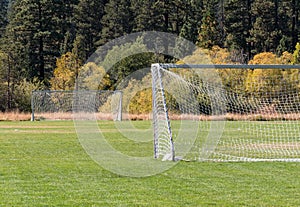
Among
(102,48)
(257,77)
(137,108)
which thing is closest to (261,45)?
(102,48)

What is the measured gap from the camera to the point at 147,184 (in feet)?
41.2

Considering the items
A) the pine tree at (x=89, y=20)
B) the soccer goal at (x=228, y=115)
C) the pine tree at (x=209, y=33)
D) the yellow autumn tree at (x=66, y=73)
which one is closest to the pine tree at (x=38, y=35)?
the pine tree at (x=89, y=20)

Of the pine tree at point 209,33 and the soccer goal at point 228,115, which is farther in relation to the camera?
the pine tree at point 209,33

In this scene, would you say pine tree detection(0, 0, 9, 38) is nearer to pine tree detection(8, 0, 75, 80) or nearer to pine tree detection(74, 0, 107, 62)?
pine tree detection(8, 0, 75, 80)

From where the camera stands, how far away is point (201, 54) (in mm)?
77438

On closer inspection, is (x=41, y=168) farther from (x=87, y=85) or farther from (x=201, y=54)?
(x=201, y=54)

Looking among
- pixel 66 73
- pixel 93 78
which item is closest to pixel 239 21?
pixel 66 73

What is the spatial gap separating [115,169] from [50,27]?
76.7 m

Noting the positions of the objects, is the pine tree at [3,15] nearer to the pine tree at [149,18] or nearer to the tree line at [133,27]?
the tree line at [133,27]

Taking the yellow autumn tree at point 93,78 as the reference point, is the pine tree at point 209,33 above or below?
above

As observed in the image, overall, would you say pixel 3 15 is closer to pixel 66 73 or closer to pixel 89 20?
pixel 89 20

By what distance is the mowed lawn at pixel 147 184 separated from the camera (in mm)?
10617

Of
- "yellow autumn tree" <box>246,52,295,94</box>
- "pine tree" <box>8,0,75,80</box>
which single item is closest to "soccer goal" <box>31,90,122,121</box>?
"yellow autumn tree" <box>246,52,295,94</box>

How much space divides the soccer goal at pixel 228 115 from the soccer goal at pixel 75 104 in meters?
5.87
